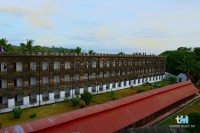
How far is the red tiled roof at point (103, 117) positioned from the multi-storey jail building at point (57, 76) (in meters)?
20.4

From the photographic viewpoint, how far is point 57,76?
51.8 metres

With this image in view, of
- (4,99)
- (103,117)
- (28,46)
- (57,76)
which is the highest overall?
(28,46)

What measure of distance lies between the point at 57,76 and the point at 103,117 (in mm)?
25484

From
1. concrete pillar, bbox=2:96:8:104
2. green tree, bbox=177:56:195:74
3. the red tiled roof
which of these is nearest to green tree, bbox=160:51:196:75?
green tree, bbox=177:56:195:74

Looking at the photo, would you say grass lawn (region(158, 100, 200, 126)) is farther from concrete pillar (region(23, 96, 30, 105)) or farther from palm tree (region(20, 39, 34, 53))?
palm tree (region(20, 39, 34, 53))

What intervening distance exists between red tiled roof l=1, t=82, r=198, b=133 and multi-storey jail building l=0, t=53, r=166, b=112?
20.4 m

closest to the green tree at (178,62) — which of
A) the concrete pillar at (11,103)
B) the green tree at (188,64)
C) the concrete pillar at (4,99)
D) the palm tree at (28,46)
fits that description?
the green tree at (188,64)

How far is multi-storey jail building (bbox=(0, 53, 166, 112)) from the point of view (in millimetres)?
42500

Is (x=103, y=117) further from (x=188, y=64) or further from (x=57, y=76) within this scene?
(x=188, y=64)

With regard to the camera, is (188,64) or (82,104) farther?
(188,64)

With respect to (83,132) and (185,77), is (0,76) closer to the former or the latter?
(83,132)

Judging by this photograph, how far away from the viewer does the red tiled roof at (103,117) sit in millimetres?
23825

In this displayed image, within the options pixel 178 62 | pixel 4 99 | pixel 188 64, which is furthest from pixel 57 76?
pixel 178 62

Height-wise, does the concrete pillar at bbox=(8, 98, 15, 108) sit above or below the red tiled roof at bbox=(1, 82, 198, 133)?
below
